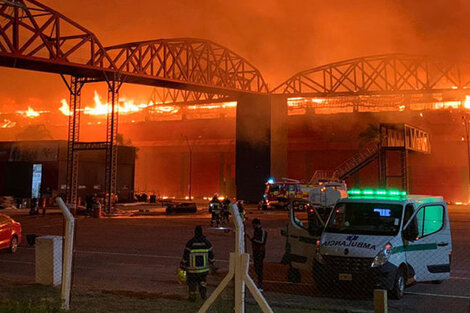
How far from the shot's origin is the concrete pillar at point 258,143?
181 ft

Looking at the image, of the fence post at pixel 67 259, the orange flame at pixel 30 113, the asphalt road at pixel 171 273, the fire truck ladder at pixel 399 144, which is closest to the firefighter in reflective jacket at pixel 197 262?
the asphalt road at pixel 171 273

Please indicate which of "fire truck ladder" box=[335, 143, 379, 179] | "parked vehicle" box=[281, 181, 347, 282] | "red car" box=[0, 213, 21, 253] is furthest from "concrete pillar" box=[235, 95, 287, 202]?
"parked vehicle" box=[281, 181, 347, 282]

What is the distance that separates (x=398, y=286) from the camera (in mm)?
8328

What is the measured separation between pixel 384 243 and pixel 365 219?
1.04 m

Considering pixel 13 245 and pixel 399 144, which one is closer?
pixel 13 245

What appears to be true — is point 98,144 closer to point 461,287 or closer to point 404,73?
point 461,287

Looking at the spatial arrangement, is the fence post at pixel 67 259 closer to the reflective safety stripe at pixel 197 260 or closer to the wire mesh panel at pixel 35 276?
the wire mesh panel at pixel 35 276

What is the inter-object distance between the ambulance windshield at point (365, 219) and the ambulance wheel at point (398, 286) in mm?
723

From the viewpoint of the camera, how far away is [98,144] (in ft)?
129

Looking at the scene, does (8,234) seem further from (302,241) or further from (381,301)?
(381,301)

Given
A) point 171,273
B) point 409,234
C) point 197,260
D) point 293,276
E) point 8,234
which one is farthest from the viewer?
point 8,234

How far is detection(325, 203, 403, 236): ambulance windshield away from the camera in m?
8.88

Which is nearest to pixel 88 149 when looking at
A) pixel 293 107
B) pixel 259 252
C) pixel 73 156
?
pixel 73 156

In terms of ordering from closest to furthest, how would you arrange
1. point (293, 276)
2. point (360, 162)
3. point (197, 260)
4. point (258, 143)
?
point (197, 260)
point (293, 276)
point (360, 162)
point (258, 143)
